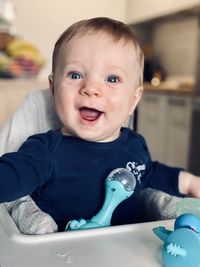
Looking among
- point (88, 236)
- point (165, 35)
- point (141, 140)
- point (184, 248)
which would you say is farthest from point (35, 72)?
point (165, 35)

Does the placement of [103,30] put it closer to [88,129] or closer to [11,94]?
[88,129]

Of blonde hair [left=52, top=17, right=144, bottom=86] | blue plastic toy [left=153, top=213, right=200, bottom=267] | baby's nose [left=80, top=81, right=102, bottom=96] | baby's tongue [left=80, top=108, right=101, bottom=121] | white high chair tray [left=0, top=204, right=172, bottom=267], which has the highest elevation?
blonde hair [left=52, top=17, right=144, bottom=86]

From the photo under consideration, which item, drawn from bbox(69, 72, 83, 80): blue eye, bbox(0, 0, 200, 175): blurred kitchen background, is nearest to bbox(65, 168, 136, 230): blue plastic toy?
bbox(69, 72, 83, 80): blue eye

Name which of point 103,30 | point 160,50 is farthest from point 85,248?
point 160,50

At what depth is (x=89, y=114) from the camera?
63 centimetres

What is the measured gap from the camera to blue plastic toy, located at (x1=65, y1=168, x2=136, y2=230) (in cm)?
58

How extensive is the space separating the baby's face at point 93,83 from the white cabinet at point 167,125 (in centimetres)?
204

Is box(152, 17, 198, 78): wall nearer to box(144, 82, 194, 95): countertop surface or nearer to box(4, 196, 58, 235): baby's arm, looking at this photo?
box(144, 82, 194, 95): countertop surface

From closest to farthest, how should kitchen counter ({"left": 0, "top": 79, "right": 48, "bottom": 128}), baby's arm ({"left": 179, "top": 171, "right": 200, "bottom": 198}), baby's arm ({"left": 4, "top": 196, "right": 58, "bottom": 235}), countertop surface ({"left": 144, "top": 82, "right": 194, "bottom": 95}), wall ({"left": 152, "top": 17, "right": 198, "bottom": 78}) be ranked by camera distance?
baby's arm ({"left": 4, "top": 196, "right": 58, "bottom": 235}), baby's arm ({"left": 179, "top": 171, "right": 200, "bottom": 198}), kitchen counter ({"left": 0, "top": 79, "right": 48, "bottom": 128}), countertop surface ({"left": 144, "top": 82, "right": 194, "bottom": 95}), wall ({"left": 152, "top": 17, "right": 198, "bottom": 78})

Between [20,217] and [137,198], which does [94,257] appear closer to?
[20,217]

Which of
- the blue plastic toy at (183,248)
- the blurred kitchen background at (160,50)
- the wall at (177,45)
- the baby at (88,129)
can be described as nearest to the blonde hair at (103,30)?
the baby at (88,129)

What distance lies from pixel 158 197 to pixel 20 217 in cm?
29

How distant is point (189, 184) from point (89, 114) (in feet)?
0.76

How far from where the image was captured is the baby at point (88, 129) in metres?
0.61
